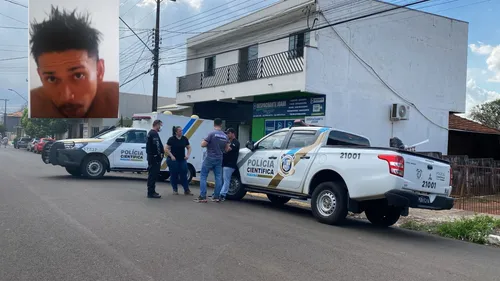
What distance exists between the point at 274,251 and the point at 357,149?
2.77m

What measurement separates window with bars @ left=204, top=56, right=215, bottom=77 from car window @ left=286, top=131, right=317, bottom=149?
1344 centimetres

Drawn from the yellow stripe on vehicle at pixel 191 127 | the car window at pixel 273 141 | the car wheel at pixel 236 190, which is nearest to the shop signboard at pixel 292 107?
the yellow stripe on vehicle at pixel 191 127

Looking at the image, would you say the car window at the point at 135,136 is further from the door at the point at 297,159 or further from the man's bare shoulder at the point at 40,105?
the door at the point at 297,159

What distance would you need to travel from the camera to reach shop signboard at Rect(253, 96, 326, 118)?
1564 cm

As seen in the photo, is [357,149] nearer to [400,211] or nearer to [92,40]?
[400,211]

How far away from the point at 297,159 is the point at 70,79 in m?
4.53

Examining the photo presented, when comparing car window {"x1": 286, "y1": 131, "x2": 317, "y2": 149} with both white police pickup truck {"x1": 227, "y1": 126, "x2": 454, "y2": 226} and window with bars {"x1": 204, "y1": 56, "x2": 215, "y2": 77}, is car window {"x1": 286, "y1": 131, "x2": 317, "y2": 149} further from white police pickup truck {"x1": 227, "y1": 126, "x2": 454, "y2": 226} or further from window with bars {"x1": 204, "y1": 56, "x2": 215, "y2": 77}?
window with bars {"x1": 204, "y1": 56, "x2": 215, "y2": 77}

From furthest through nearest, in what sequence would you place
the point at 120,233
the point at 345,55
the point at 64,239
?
the point at 345,55
the point at 120,233
the point at 64,239

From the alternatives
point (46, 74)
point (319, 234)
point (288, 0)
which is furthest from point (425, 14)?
point (46, 74)

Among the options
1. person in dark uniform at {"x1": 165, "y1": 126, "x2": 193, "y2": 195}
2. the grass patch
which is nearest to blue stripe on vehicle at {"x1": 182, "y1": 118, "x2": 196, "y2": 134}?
person in dark uniform at {"x1": 165, "y1": 126, "x2": 193, "y2": 195}

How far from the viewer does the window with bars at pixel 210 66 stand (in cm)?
2188

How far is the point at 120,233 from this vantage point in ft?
19.7

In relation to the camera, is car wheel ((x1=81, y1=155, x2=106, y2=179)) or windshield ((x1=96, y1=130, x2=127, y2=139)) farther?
windshield ((x1=96, y1=130, x2=127, y2=139))

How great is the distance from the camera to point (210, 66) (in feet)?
73.5
